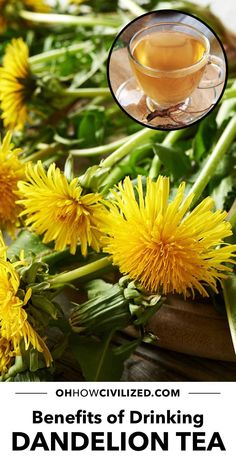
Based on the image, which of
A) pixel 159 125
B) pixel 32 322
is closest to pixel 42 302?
pixel 32 322

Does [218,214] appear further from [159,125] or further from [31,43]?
[31,43]

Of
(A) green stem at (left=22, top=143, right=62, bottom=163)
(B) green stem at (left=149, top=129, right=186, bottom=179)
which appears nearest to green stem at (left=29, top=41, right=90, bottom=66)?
(A) green stem at (left=22, top=143, right=62, bottom=163)

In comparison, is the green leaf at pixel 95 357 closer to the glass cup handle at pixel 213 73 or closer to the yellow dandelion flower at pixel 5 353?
the yellow dandelion flower at pixel 5 353

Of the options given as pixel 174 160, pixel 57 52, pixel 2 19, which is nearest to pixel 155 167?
pixel 174 160

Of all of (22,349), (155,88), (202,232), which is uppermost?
(155,88)

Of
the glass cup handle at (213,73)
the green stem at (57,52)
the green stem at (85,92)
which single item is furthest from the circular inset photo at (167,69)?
the green stem at (57,52)

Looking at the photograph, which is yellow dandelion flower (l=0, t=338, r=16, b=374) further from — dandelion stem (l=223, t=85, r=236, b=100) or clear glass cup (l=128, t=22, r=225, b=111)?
dandelion stem (l=223, t=85, r=236, b=100)

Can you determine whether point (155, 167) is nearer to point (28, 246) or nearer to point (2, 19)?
point (28, 246)
